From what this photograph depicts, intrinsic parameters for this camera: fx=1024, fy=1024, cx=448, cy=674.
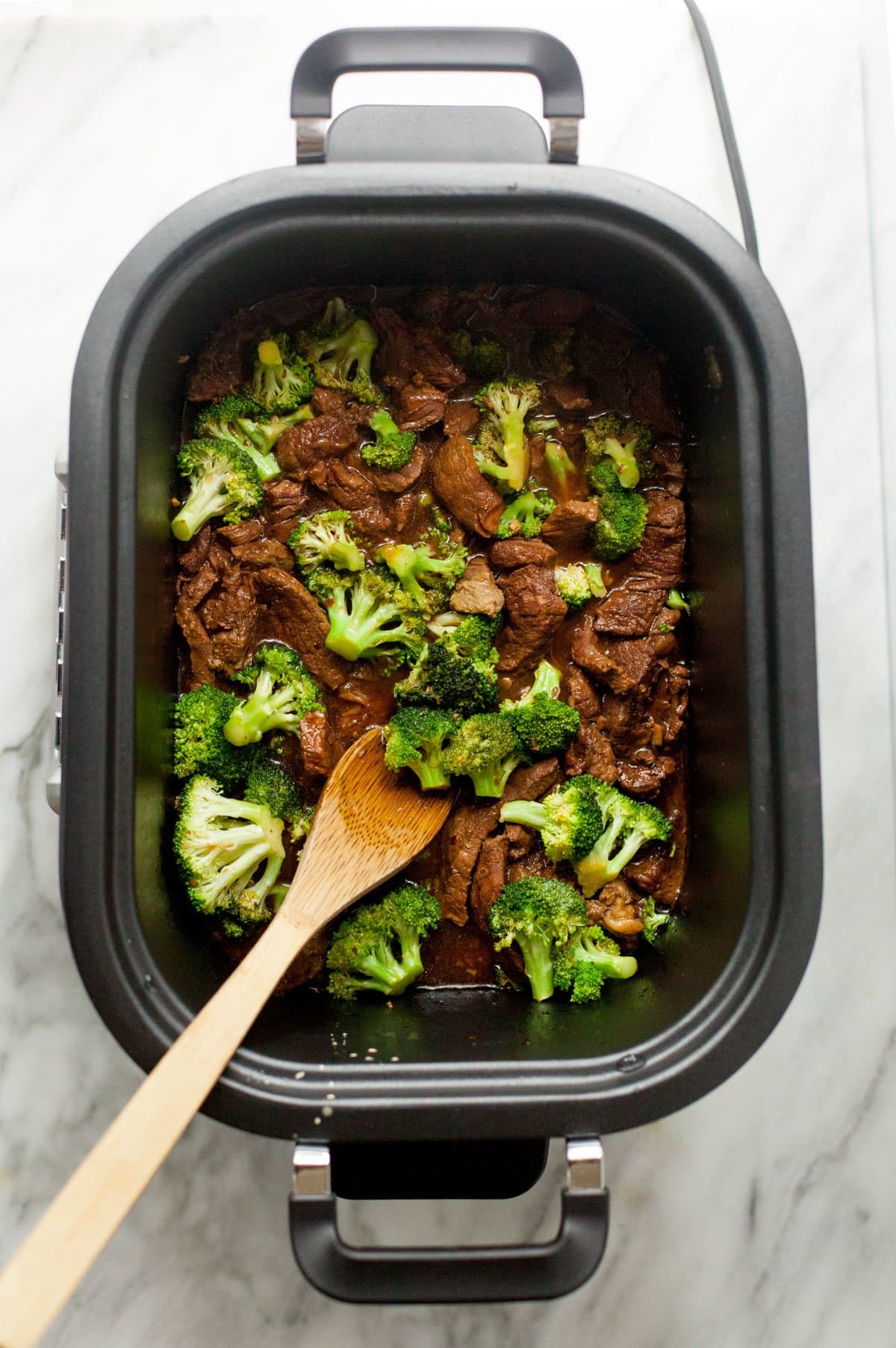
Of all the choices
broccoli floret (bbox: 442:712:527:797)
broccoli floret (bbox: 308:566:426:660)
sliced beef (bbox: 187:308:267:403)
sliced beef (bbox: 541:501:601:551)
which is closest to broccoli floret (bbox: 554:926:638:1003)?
broccoli floret (bbox: 442:712:527:797)

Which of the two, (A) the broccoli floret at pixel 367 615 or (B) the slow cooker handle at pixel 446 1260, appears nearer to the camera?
(B) the slow cooker handle at pixel 446 1260

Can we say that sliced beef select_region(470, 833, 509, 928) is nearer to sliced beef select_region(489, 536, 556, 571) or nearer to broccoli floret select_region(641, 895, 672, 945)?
broccoli floret select_region(641, 895, 672, 945)

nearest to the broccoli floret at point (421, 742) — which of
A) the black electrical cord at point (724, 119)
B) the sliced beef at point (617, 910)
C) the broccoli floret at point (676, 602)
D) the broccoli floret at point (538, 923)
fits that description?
the broccoli floret at point (538, 923)


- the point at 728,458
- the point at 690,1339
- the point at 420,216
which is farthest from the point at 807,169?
the point at 690,1339

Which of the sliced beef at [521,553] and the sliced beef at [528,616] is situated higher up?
the sliced beef at [521,553]

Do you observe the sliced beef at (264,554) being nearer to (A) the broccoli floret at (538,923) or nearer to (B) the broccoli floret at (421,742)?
(B) the broccoli floret at (421,742)

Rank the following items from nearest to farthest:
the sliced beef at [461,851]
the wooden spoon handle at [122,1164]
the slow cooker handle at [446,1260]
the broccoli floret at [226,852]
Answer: the wooden spoon handle at [122,1164] → the slow cooker handle at [446,1260] → the broccoli floret at [226,852] → the sliced beef at [461,851]

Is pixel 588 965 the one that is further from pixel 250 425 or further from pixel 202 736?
pixel 250 425
